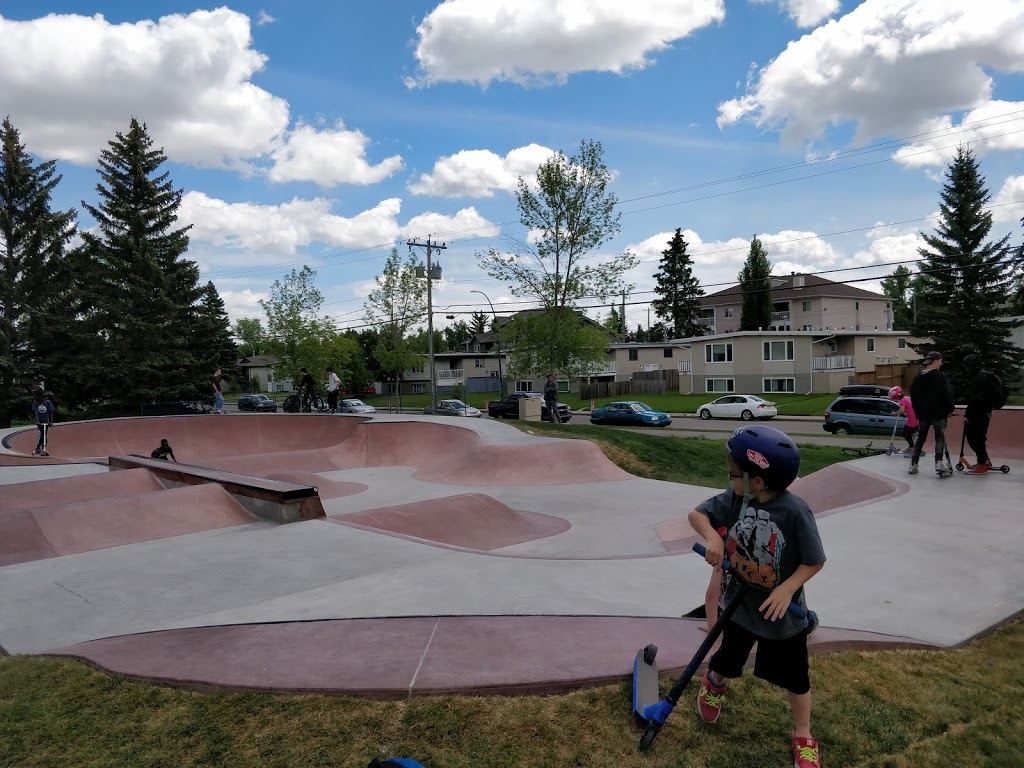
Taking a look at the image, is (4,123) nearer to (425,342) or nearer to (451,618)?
(425,342)

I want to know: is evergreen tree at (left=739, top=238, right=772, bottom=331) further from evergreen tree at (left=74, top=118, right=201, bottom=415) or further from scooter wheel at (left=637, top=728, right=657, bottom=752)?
scooter wheel at (left=637, top=728, right=657, bottom=752)

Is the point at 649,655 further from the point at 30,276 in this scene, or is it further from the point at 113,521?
the point at 30,276

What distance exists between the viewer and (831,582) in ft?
16.2

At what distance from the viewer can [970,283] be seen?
35031 mm

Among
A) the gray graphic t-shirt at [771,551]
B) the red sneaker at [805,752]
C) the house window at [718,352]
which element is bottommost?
the red sneaker at [805,752]

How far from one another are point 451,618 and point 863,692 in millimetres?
2342

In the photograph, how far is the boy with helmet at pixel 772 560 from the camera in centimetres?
253

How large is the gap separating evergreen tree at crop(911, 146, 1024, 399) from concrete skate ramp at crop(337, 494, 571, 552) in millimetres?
34265

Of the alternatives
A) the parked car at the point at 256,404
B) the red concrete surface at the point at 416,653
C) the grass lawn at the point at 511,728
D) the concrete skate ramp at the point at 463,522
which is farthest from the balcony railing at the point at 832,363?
the grass lawn at the point at 511,728

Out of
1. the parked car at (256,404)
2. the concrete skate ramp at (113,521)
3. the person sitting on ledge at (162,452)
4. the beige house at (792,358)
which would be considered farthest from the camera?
the parked car at (256,404)

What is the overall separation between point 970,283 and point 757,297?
26074 mm

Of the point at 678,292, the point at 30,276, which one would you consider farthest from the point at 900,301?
the point at 30,276

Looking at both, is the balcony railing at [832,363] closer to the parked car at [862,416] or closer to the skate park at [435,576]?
the parked car at [862,416]

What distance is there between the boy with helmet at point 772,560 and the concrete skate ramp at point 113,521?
714 centimetres
